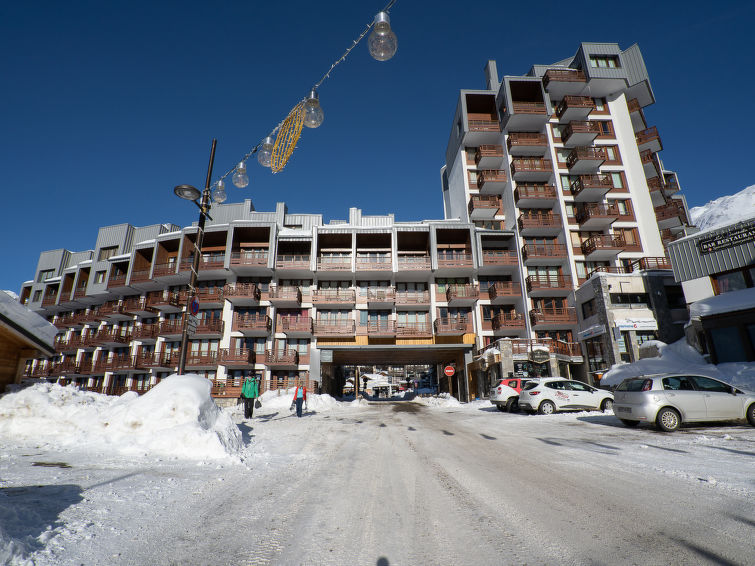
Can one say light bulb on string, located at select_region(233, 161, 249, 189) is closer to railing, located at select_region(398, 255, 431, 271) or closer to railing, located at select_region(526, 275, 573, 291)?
railing, located at select_region(398, 255, 431, 271)

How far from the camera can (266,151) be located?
30.8ft

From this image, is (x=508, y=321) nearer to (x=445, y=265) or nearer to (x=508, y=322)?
(x=508, y=322)

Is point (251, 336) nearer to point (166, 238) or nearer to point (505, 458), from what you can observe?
point (166, 238)

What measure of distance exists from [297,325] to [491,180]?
24.8m

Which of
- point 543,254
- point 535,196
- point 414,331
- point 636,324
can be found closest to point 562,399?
point 636,324

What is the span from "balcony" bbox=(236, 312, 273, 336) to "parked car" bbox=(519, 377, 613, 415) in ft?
75.8

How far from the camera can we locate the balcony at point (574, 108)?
36062mm

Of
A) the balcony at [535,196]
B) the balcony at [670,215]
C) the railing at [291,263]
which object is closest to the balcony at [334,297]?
the railing at [291,263]

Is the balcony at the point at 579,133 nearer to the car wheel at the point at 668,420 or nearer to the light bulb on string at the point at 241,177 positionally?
the car wheel at the point at 668,420

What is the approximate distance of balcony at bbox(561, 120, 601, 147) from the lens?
35219 millimetres

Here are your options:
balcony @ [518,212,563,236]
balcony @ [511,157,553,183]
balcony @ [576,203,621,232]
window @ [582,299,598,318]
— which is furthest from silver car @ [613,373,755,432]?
balcony @ [511,157,553,183]

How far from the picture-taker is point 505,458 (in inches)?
273

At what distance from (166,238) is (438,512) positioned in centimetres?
3881

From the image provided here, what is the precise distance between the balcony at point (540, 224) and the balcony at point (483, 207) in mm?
3419
